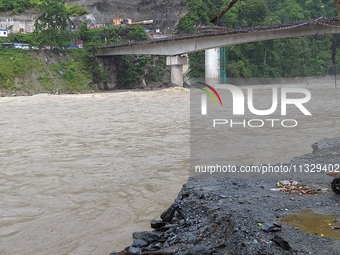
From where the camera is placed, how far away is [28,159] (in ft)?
34.6

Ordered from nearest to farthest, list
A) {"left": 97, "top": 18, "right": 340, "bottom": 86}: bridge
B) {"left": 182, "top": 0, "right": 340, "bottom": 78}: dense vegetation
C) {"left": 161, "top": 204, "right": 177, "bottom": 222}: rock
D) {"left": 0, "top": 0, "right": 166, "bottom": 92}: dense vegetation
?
{"left": 161, "top": 204, "right": 177, "bottom": 222}: rock < {"left": 97, "top": 18, "right": 340, "bottom": 86}: bridge < {"left": 0, "top": 0, "right": 166, "bottom": 92}: dense vegetation < {"left": 182, "top": 0, "right": 340, "bottom": 78}: dense vegetation

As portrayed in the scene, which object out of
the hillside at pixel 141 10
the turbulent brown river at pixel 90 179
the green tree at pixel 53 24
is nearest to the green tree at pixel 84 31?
the green tree at pixel 53 24

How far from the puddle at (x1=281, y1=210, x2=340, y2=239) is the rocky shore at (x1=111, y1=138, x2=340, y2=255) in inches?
3.2

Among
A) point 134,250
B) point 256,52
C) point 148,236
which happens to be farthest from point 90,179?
point 256,52

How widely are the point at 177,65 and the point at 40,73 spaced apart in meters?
15.3

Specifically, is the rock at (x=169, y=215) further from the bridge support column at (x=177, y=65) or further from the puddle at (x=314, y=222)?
the bridge support column at (x=177, y=65)

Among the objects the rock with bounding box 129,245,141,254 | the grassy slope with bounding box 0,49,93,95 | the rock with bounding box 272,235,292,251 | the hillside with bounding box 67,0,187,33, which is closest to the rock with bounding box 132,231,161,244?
the rock with bounding box 129,245,141,254

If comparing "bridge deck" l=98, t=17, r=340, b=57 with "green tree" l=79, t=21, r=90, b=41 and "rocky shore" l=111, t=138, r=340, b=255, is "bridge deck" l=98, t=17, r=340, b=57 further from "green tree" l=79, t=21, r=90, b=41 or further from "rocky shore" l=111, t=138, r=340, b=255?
"rocky shore" l=111, t=138, r=340, b=255

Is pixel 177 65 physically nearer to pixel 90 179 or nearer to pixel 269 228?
pixel 90 179

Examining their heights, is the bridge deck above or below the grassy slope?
above

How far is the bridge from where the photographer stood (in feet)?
124

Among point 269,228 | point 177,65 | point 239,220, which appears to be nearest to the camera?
point 269,228

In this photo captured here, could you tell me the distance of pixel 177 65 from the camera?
4456 cm

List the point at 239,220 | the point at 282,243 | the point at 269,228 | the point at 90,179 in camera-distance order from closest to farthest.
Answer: the point at 282,243 → the point at 269,228 → the point at 239,220 → the point at 90,179
